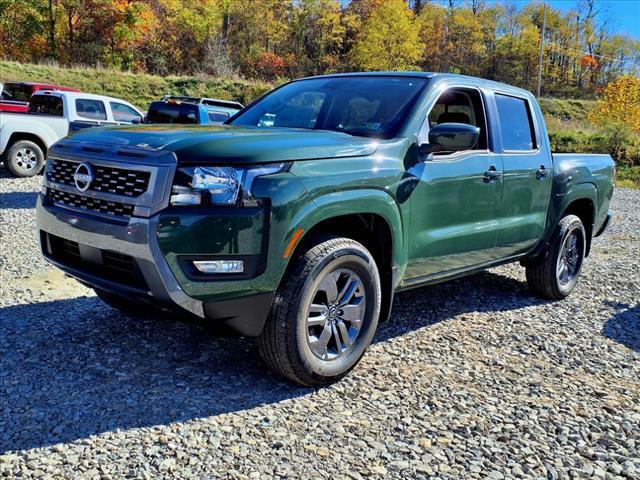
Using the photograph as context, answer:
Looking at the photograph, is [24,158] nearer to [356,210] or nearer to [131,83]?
[356,210]

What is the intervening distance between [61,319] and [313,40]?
192 ft

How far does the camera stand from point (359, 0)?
61.8 m

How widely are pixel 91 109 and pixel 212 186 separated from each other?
11.2m

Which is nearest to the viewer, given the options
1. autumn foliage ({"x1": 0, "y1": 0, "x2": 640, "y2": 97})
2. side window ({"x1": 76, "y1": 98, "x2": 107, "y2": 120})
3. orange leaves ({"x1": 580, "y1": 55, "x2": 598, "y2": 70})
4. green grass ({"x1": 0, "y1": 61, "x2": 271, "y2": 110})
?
Result: side window ({"x1": 76, "y1": 98, "x2": 107, "y2": 120})

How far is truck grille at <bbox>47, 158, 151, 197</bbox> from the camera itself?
2.97 meters

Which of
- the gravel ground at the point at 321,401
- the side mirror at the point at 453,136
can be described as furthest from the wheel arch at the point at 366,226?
the gravel ground at the point at 321,401

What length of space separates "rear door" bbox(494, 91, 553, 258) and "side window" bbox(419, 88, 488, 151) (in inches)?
8.8

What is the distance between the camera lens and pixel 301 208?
308cm

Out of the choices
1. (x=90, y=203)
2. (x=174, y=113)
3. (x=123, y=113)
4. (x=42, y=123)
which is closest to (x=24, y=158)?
(x=42, y=123)

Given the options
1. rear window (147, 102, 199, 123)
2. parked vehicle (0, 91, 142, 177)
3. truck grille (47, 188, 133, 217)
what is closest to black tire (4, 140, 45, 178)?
parked vehicle (0, 91, 142, 177)

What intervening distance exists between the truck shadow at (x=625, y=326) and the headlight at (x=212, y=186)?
11.1 feet

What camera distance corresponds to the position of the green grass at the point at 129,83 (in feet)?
105

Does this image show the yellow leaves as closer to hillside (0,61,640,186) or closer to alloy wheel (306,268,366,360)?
hillside (0,61,640,186)

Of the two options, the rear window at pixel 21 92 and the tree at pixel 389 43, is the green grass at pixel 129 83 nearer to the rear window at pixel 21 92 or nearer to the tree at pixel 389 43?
the rear window at pixel 21 92
